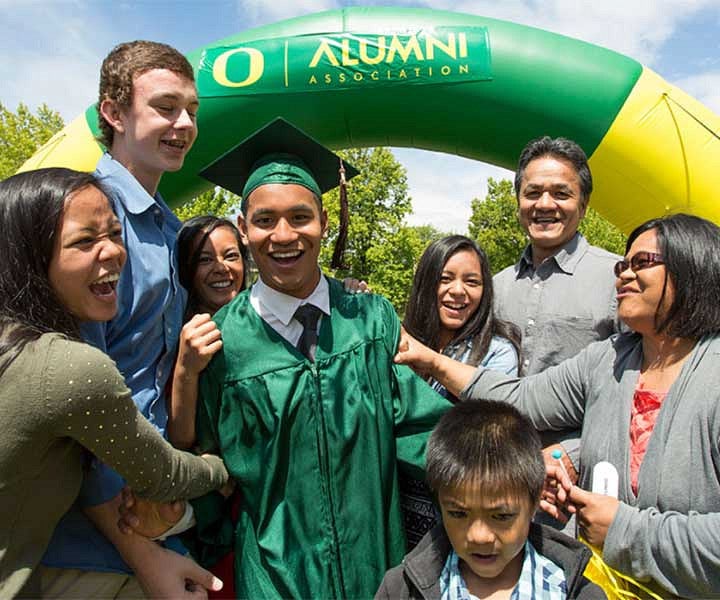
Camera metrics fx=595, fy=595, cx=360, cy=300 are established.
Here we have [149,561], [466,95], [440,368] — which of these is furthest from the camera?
[466,95]

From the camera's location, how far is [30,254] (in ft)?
4.71

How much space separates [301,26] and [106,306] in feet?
11.8

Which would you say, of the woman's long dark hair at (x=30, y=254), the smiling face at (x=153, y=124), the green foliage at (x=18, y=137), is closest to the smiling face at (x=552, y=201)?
the smiling face at (x=153, y=124)

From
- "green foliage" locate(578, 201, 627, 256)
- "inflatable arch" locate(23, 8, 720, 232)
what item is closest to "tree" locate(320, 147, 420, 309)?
"green foliage" locate(578, 201, 627, 256)

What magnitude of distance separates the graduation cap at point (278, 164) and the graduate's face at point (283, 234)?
1.9 inches

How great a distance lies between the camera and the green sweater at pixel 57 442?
131cm

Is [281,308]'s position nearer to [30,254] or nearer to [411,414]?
[411,414]

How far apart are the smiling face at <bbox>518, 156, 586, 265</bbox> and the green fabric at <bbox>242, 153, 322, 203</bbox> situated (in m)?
1.12

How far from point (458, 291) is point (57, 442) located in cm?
169

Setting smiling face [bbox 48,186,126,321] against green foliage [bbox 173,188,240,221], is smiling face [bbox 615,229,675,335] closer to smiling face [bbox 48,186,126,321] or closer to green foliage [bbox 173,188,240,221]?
smiling face [bbox 48,186,126,321]

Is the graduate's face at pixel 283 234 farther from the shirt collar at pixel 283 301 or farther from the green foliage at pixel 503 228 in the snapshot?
the green foliage at pixel 503 228

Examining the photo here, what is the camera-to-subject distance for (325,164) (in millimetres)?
2039

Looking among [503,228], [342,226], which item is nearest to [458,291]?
[342,226]

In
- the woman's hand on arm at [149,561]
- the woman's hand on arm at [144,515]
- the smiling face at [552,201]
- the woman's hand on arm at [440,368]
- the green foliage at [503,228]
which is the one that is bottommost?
the woman's hand on arm at [149,561]
